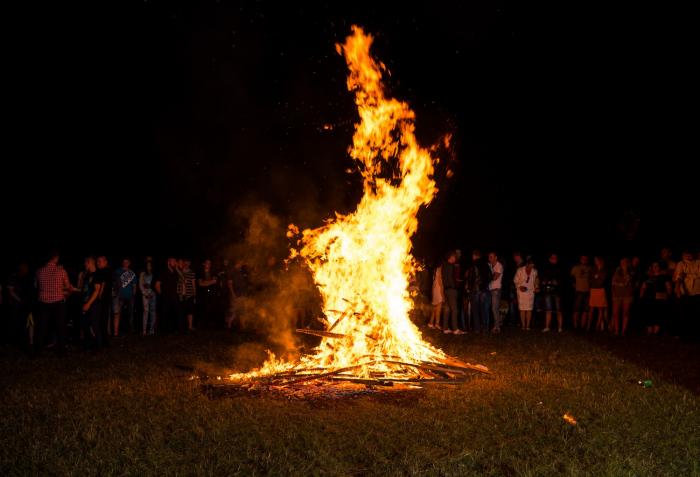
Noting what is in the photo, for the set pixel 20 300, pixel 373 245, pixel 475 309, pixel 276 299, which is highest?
pixel 373 245

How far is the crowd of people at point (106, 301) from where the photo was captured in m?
11.6

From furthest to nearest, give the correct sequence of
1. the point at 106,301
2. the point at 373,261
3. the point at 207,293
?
the point at 207,293 < the point at 106,301 < the point at 373,261

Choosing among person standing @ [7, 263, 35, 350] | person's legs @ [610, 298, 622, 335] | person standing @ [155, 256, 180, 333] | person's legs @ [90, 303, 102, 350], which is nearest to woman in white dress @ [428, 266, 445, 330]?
person's legs @ [610, 298, 622, 335]

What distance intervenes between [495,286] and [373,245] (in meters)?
5.93

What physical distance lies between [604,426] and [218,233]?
25.0 meters

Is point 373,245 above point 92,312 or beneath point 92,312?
above

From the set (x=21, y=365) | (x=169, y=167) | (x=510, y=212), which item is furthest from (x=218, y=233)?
(x=21, y=365)

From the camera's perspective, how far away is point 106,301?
12.5 metres

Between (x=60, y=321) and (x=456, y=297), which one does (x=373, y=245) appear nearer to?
(x=456, y=297)

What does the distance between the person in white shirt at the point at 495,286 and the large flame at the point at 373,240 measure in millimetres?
4689

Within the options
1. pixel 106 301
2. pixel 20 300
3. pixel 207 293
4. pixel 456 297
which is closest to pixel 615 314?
pixel 456 297

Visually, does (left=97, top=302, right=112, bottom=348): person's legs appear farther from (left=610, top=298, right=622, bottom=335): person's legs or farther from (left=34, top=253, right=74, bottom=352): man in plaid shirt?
(left=610, top=298, right=622, bottom=335): person's legs

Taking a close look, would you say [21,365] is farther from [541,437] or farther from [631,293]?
[631,293]

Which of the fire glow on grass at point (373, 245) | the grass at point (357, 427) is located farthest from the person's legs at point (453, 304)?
the grass at point (357, 427)
